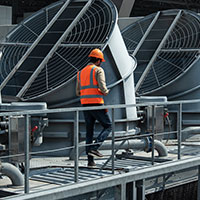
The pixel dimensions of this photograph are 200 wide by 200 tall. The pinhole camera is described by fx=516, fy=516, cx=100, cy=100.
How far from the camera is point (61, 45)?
9.09 metres

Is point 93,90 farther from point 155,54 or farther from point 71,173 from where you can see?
point 155,54

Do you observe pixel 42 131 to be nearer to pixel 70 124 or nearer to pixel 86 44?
pixel 70 124

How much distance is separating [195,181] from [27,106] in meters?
3.00

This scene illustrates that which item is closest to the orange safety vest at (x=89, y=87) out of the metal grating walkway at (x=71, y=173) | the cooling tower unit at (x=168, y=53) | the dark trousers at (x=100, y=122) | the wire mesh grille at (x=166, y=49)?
the dark trousers at (x=100, y=122)

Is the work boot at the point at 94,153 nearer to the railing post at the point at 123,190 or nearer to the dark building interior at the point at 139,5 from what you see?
the railing post at the point at 123,190

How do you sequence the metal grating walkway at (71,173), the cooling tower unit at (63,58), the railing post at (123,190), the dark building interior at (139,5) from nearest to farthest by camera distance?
the metal grating walkway at (71,173), the railing post at (123,190), the cooling tower unit at (63,58), the dark building interior at (139,5)

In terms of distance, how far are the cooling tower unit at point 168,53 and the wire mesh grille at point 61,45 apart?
1.88 metres

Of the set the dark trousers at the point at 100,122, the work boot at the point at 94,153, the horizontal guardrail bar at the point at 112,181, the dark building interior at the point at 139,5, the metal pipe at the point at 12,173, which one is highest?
the dark building interior at the point at 139,5

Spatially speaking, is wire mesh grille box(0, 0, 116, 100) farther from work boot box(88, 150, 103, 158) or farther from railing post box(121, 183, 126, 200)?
railing post box(121, 183, 126, 200)

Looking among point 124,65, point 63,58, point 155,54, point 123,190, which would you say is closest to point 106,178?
point 123,190

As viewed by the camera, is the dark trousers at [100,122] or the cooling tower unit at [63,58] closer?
the dark trousers at [100,122]

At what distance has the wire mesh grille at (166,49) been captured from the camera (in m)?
11.0

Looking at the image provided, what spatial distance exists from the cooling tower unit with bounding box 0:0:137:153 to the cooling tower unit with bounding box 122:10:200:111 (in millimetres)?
1675

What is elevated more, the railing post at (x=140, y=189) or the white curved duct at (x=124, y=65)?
the white curved duct at (x=124, y=65)
